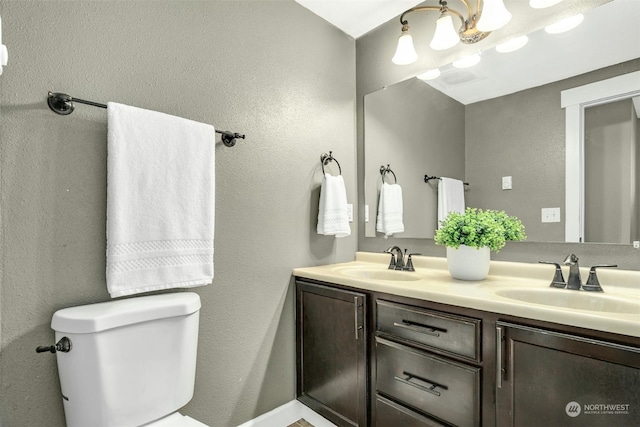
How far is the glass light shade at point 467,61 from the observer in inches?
66.1

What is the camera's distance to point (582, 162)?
1370 mm

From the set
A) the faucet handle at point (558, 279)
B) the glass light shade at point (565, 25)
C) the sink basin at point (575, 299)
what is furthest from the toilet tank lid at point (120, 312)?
the glass light shade at point (565, 25)

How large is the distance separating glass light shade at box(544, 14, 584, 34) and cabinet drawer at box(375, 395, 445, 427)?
68.0 inches

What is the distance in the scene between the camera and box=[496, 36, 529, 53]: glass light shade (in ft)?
5.01

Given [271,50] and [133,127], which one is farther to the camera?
[271,50]

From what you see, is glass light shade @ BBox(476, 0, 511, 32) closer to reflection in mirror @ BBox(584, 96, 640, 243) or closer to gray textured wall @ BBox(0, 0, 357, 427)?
reflection in mirror @ BBox(584, 96, 640, 243)

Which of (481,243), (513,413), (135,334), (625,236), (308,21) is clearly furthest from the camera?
(308,21)

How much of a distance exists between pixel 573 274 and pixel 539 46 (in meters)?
1.04

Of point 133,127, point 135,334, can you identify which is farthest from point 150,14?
point 135,334

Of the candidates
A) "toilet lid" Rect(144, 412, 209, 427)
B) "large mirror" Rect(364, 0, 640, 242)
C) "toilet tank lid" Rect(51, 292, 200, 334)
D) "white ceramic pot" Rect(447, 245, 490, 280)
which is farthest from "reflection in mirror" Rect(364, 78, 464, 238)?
"toilet lid" Rect(144, 412, 209, 427)

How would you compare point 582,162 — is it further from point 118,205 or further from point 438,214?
point 118,205

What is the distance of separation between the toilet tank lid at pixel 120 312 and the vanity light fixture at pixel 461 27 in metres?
1.72

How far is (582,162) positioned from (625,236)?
13.3 inches

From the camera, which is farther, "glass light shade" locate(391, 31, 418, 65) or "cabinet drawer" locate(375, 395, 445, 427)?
"glass light shade" locate(391, 31, 418, 65)
